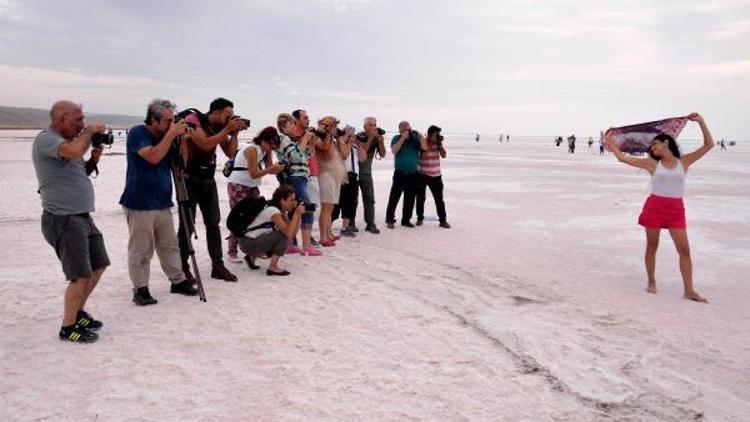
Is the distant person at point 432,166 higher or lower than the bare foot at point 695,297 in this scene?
higher

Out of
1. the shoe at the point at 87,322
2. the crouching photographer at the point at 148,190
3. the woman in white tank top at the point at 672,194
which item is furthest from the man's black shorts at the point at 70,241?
the woman in white tank top at the point at 672,194

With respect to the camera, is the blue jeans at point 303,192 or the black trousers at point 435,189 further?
the black trousers at point 435,189

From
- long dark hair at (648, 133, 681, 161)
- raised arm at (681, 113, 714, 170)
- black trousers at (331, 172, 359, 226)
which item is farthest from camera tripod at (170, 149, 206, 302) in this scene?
raised arm at (681, 113, 714, 170)

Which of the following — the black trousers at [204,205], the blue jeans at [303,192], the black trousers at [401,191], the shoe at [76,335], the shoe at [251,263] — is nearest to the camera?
the shoe at [76,335]

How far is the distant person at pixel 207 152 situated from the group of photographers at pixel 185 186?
0.04 feet

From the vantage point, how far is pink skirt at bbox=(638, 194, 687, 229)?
5852 millimetres

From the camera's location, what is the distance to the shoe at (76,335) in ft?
14.0

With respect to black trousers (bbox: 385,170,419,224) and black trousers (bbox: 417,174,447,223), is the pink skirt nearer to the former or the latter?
black trousers (bbox: 417,174,447,223)

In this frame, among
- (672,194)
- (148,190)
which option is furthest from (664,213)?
(148,190)

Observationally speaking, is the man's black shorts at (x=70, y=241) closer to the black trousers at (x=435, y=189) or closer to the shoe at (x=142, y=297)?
the shoe at (x=142, y=297)

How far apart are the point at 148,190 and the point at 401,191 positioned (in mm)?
5814

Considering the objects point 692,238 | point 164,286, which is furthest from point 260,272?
point 692,238

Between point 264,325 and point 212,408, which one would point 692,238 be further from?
point 212,408

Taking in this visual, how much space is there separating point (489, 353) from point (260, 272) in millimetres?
3398
